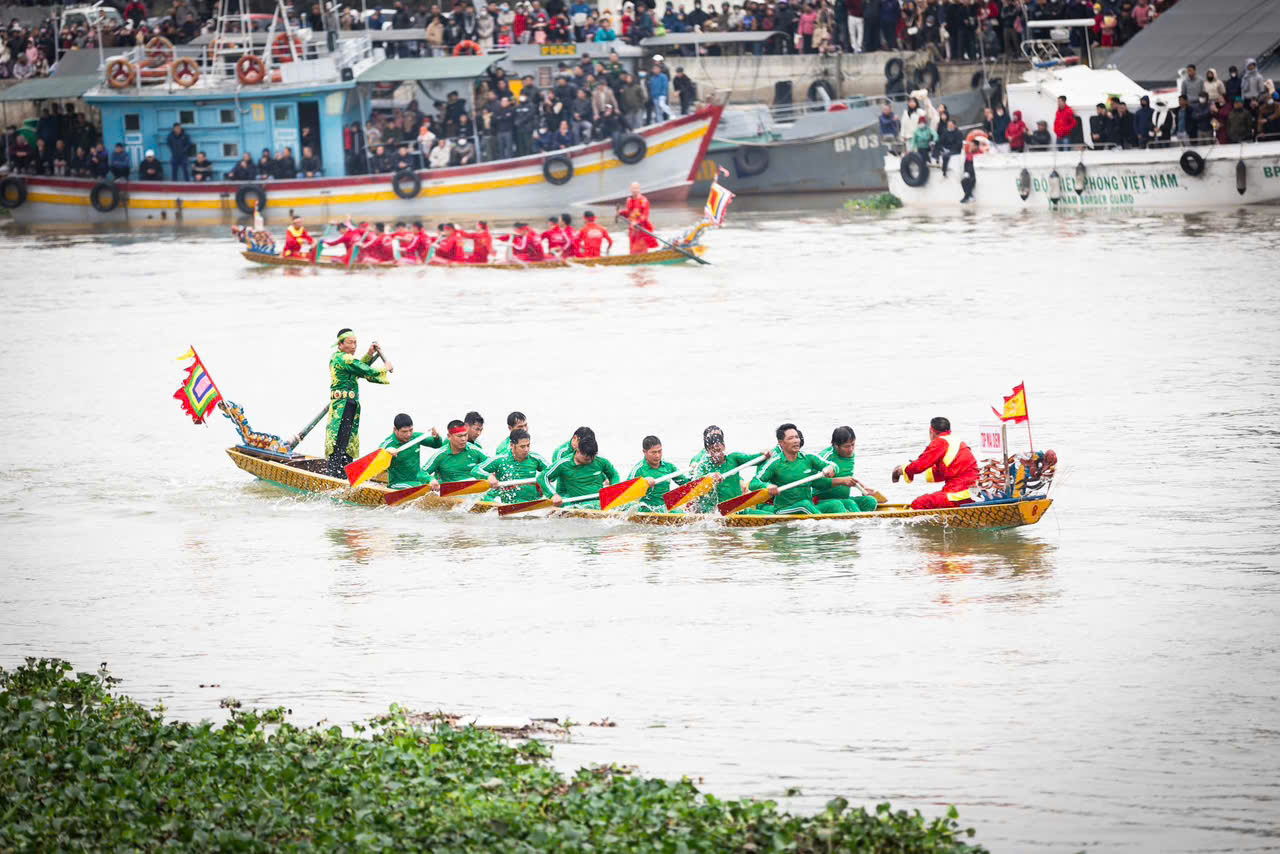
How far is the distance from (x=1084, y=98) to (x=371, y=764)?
27.4 m

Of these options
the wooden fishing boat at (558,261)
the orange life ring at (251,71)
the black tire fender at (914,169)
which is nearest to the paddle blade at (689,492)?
the wooden fishing boat at (558,261)

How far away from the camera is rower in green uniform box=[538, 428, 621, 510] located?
15570 mm

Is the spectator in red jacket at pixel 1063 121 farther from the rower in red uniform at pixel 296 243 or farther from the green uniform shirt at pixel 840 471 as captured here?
the green uniform shirt at pixel 840 471

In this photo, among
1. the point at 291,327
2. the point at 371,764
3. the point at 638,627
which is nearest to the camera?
the point at 371,764

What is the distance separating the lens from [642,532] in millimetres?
15305

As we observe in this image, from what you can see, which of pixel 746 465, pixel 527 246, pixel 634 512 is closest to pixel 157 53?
pixel 527 246

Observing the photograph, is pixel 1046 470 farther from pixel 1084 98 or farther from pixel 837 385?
pixel 1084 98

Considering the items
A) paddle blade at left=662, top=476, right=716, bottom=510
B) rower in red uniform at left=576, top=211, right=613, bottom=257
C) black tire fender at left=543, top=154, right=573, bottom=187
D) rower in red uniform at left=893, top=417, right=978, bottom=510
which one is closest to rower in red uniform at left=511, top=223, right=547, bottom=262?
rower in red uniform at left=576, top=211, right=613, bottom=257

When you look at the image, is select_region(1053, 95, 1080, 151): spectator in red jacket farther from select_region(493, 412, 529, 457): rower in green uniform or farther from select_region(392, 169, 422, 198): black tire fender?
select_region(493, 412, 529, 457): rower in green uniform

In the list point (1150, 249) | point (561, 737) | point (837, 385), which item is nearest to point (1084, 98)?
point (1150, 249)

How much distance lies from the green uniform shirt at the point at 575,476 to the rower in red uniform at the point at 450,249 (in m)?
16.9

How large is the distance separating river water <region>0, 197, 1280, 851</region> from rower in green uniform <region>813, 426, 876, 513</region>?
0.25 m

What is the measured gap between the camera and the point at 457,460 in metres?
16.2

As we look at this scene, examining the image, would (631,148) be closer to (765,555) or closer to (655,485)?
(655,485)
